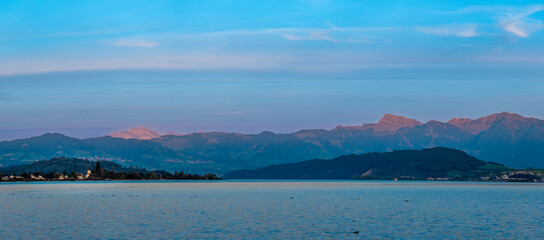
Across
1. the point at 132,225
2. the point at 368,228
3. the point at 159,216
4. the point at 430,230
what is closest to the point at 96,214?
the point at 159,216

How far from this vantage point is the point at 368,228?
9325 cm

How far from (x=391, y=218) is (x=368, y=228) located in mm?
19874

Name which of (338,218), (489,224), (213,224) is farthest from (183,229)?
(489,224)

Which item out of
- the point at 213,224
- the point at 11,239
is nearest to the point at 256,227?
the point at 213,224

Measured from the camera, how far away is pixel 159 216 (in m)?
114

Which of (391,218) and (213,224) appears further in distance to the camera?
(391,218)

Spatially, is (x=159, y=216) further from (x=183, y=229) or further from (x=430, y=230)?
(x=430, y=230)

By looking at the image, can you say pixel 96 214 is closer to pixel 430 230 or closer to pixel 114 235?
pixel 114 235

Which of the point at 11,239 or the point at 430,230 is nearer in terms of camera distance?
the point at 11,239

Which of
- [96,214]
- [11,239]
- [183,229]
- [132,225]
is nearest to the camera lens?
[11,239]

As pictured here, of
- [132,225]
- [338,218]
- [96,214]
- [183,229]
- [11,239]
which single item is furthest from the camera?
[96,214]

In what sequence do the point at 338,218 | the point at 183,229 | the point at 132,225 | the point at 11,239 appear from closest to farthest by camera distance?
the point at 11,239, the point at 183,229, the point at 132,225, the point at 338,218

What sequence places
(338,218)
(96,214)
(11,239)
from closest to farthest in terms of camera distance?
(11,239) → (338,218) → (96,214)

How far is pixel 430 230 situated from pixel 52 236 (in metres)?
53.8
